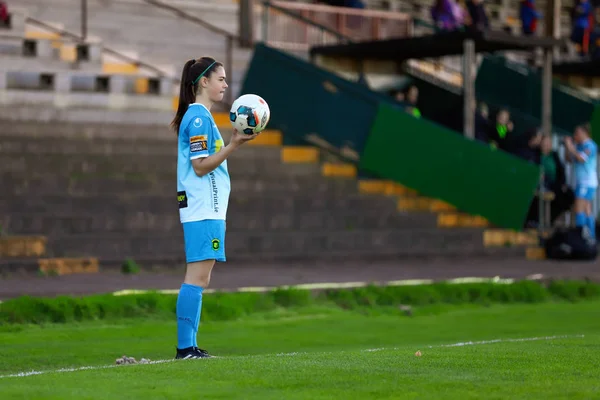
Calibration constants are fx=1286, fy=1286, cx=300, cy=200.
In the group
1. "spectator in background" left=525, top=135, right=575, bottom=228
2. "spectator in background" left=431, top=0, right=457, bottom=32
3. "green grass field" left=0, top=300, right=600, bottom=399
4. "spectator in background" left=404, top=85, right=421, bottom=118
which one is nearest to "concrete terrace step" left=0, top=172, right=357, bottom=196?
"spectator in background" left=404, top=85, right=421, bottom=118

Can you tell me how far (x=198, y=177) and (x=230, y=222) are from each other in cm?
1030

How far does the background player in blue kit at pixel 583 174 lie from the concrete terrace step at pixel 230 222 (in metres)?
2.69

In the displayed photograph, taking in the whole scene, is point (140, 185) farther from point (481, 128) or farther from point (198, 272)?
point (198, 272)

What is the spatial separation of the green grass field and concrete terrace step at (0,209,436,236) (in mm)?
4694

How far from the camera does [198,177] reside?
8.77m

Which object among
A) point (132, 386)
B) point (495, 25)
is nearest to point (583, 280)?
point (132, 386)

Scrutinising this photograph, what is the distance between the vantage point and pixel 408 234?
20.5m

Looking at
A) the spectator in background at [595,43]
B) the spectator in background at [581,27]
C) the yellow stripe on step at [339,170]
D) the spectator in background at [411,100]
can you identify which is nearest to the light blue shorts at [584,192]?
the spectator in background at [411,100]

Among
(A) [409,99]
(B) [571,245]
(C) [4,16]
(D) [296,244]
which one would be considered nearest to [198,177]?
(D) [296,244]

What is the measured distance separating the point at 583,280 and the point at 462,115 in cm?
807

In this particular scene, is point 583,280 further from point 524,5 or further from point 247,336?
point 524,5

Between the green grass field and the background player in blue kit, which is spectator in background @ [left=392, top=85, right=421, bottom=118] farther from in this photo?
the green grass field

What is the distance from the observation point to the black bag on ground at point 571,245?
67.6ft

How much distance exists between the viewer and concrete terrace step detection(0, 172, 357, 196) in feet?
58.7
